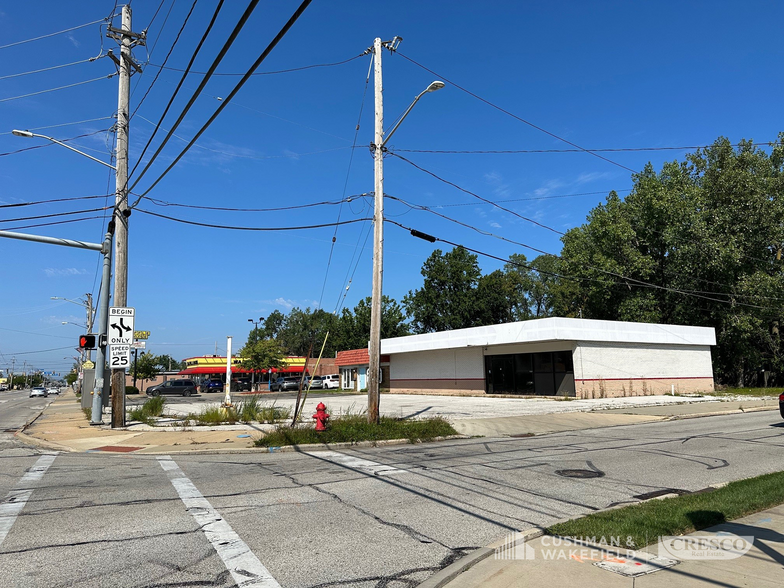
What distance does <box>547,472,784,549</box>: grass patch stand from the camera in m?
5.47

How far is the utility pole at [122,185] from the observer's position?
668 inches

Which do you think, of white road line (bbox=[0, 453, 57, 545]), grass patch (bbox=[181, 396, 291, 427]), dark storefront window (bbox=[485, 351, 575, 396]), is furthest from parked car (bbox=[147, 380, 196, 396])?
white road line (bbox=[0, 453, 57, 545])

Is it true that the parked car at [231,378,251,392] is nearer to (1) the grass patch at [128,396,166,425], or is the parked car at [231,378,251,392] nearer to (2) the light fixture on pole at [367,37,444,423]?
(1) the grass patch at [128,396,166,425]

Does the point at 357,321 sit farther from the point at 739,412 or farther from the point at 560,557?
the point at 560,557

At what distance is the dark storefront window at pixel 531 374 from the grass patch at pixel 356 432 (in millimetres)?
19207

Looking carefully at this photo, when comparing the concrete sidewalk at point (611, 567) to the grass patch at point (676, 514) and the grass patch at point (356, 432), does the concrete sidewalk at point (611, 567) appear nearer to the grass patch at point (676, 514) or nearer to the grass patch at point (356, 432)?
the grass patch at point (676, 514)

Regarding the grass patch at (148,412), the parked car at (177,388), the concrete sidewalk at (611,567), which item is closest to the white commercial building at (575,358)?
the grass patch at (148,412)

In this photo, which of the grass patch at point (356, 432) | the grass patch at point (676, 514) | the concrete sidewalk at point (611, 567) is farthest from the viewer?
the grass patch at point (356, 432)

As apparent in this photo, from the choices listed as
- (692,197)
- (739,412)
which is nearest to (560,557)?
(739,412)

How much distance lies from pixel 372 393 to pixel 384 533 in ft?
30.3

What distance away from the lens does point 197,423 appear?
17.9m

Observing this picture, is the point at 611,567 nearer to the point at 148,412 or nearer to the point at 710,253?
the point at 148,412

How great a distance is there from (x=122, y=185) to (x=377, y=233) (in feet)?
29.5

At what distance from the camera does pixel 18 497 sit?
7434 mm
